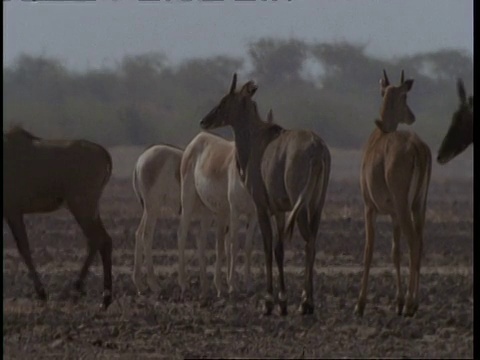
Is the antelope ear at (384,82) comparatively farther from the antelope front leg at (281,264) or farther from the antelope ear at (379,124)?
the antelope front leg at (281,264)

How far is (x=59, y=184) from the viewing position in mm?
7254

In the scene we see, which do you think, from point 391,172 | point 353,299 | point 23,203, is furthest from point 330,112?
point 23,203

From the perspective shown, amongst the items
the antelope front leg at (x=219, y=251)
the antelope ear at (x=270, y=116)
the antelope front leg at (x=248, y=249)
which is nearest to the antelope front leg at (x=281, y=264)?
the antelope front leg at (x=248, y=249)

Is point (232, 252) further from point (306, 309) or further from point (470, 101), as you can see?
point (470, 101)

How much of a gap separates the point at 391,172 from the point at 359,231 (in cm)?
33

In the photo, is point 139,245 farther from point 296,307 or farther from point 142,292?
point 296,307

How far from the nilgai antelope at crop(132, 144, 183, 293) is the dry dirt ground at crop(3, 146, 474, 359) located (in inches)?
1.6

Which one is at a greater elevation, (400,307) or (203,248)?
(203,248)

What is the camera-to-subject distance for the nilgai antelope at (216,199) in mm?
7293

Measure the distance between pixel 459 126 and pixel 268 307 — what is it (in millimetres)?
1202

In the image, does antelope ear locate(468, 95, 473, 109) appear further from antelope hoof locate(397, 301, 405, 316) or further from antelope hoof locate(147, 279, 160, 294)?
antelope hoof locate(147, 279, 160, 294)

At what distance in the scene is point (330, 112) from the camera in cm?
717

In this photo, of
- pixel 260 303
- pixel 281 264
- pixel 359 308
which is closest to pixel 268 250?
pixel 281 264

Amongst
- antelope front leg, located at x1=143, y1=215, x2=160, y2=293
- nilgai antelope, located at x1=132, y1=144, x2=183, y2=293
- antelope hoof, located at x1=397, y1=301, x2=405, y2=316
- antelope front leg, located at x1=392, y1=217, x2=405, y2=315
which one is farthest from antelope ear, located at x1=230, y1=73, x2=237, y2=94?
antelope hoof, located at x1=397, y1=301, x2=405, y2=316
